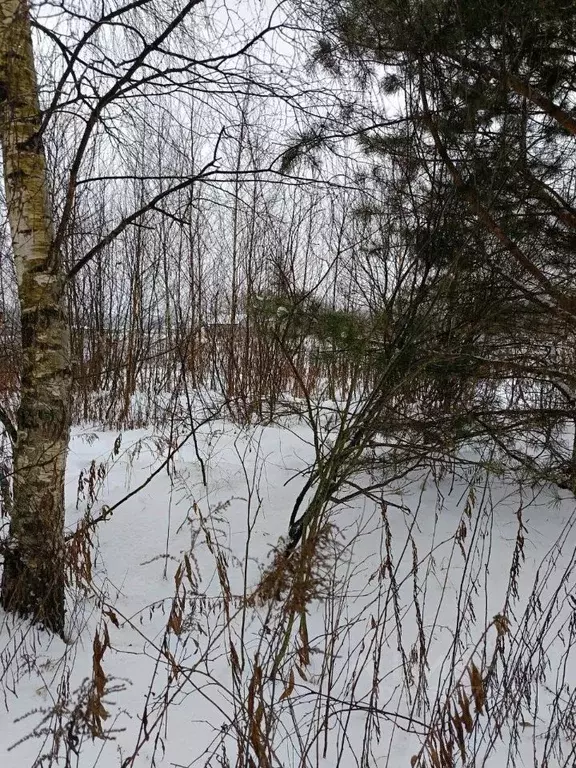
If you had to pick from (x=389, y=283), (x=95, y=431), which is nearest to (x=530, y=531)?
(x=389, y=283)

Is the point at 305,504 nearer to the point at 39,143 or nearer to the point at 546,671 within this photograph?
the point at 546,671

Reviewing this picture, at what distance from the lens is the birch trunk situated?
1912mm

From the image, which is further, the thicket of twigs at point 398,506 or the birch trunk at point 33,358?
the birch trunk at point 33,358

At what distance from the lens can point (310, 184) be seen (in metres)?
2.38

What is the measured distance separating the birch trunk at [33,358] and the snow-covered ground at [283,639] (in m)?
0.21

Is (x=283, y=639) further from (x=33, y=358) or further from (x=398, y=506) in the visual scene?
(x=33, y=358)

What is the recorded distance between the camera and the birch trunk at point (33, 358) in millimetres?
1912

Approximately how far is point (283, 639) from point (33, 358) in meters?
1.51

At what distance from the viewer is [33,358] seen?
2.03 metres

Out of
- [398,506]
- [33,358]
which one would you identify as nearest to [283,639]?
[398,506]

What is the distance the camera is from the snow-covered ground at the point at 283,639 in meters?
1.41

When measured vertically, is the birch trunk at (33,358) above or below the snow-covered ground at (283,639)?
above

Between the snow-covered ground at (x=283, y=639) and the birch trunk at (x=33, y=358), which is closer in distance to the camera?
the snow-covered ground at (x=283, y=639)

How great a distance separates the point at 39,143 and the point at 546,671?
305 cm
